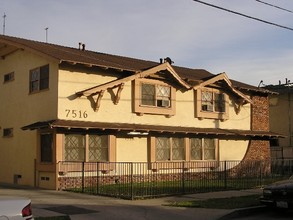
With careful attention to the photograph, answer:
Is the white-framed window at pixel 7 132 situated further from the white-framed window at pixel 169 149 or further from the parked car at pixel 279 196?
the parked car at pixel 279 196

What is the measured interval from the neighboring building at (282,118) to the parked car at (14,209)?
33.9m

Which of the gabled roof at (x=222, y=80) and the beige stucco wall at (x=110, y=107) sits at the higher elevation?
the gabled roof at (x=222, y=80)

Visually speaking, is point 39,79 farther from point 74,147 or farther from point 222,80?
point 222,80

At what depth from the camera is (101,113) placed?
22.3 metres

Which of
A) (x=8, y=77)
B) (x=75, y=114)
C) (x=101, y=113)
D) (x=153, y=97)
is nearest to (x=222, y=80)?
(x=153, y=97)

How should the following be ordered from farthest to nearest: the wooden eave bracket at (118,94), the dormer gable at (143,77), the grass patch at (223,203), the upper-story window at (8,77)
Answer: the upper-story window at (8,77) → the wooden eave bracket at (118,94) → the dormer gable at (143,77) → the grass patch at (223,203)

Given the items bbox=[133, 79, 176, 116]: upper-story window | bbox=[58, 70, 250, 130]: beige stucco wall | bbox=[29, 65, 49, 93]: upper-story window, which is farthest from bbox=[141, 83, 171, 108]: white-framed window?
bbox=[29, 65, 49, 93]: upper-story window

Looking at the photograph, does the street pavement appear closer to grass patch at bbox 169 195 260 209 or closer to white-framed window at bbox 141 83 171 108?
grass patch at bbox 169 195 260 209

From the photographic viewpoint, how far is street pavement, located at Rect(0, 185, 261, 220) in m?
13.0

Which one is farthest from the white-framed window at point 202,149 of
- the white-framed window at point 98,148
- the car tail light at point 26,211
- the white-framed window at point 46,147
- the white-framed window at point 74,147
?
the car tail light at point 26,211

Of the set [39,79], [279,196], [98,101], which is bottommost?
[279,196]

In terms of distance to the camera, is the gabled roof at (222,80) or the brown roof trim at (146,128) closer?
the brown roof trim at (146,128)

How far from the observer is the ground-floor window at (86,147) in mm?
21047

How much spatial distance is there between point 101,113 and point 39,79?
323cm
